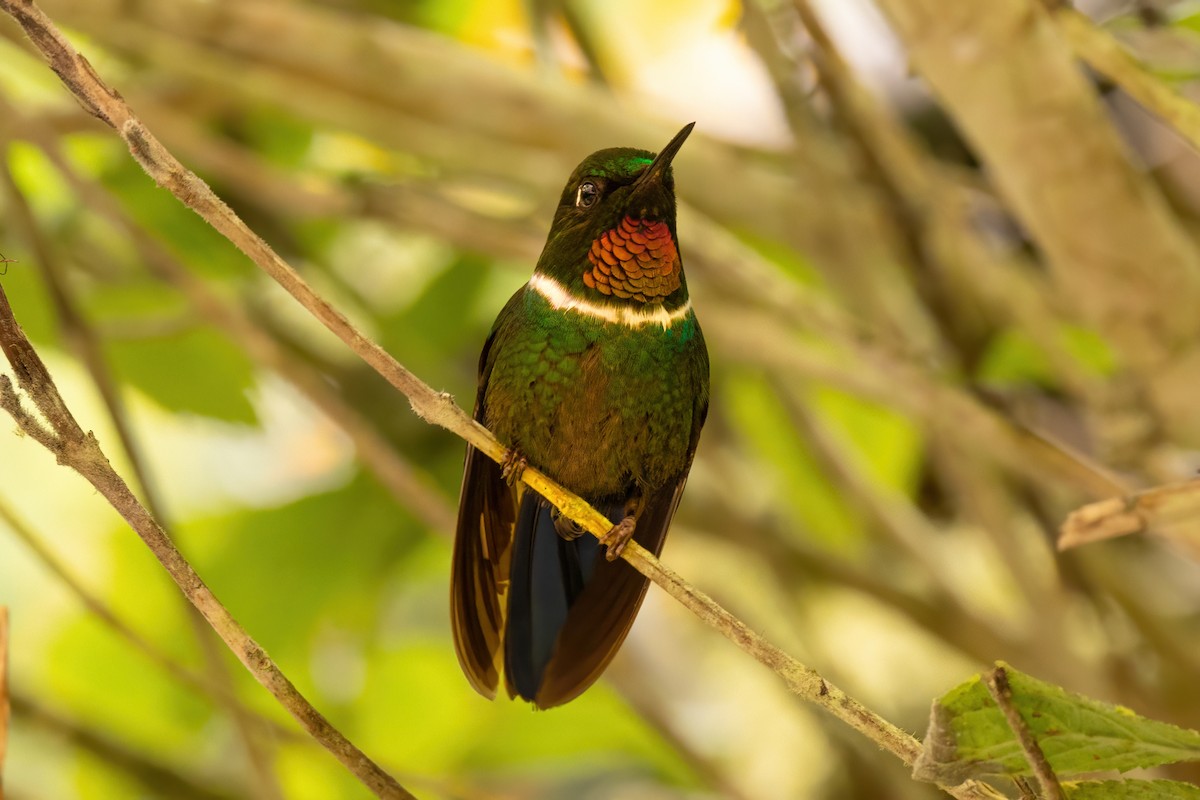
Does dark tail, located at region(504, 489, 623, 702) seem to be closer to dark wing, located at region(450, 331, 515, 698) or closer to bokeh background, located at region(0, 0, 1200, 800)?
dark wing, located at region(450, 331, 515, 698)

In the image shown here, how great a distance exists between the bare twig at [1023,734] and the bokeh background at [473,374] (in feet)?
3.18

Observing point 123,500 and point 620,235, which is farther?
point 620,235

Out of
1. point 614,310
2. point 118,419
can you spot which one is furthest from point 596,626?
point 118,419

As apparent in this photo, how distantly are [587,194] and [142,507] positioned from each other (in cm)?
58

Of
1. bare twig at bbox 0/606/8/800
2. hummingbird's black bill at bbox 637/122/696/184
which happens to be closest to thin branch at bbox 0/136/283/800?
bare twig at bbox 0/606/8/800

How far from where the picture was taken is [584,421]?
143 cm

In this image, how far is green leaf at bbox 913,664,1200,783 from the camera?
925 mm

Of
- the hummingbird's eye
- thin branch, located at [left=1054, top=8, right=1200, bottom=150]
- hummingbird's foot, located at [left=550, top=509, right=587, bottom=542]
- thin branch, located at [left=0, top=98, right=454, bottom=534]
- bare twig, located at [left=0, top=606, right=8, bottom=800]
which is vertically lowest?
bare twig, located at [left=0, top=606, right=8, bottom=800]

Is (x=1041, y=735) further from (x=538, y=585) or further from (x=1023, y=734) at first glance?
(x=538, y=585)

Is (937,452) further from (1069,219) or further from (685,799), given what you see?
(685,799)


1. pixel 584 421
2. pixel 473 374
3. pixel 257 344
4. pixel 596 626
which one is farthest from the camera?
pixel 473 374

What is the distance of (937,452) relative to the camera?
2650mm

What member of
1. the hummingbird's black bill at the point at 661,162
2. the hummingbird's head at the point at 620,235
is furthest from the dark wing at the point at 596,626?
the hummingbird's black bill at the point at 661,162

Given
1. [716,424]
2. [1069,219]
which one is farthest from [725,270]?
A: [716,424]
